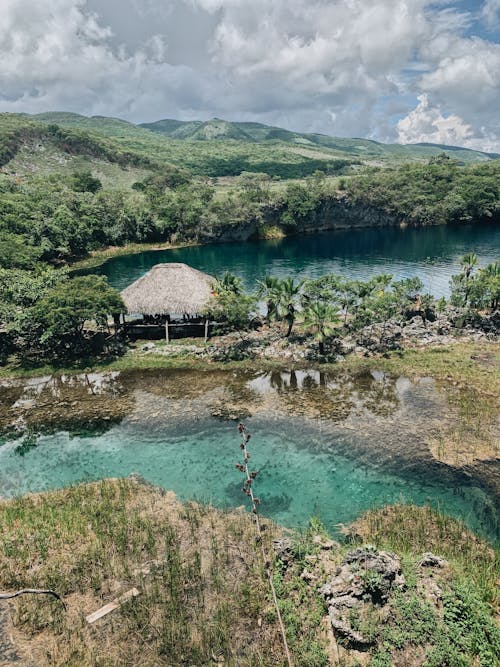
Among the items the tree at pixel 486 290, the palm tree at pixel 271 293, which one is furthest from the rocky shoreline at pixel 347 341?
the palm tree at pixel 271 293

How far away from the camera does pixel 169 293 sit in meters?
33.3

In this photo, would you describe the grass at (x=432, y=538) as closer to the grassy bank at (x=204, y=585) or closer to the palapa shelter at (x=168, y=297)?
the grassy bank at (x=204, y=585)

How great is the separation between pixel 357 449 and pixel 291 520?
5.41 metres

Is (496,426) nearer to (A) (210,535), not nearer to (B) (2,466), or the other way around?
(A) (210,535)

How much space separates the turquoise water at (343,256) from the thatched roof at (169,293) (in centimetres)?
1479

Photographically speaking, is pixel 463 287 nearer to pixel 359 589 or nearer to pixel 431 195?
pixel 359 589

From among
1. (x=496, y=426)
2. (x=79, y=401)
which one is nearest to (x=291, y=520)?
(x=496, y=426)

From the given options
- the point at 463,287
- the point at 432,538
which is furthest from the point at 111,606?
the point at 463,287

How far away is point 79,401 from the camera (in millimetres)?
25312

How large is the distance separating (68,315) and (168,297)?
24.6ft

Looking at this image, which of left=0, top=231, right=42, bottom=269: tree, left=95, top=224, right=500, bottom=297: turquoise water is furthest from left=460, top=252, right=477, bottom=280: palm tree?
left=0, top=231, right=42, bottom=269: tree

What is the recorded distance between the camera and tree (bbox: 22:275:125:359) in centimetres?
2838

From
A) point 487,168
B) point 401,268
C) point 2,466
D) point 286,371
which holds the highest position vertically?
point 487,168

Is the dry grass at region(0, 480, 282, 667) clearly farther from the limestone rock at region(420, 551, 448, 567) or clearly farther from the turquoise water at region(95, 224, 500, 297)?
the turquoise water at region(95, 224, 500, 297)
